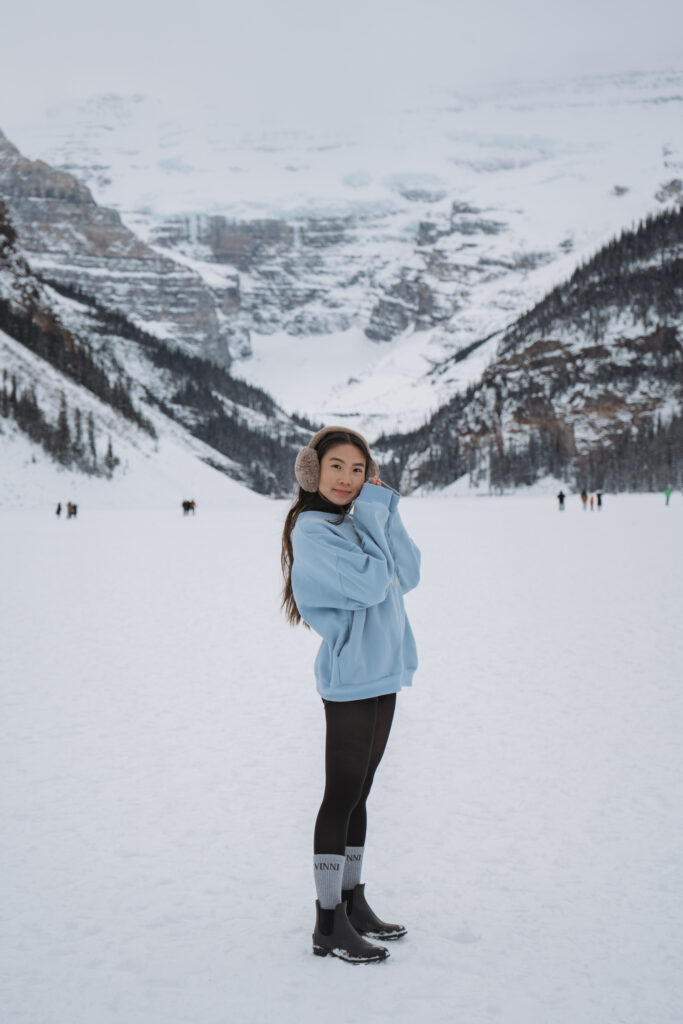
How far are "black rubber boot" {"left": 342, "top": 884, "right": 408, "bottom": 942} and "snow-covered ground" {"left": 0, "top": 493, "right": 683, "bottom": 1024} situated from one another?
9cm

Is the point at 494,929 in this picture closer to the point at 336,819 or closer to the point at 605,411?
the point at 336,819

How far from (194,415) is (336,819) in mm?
155551

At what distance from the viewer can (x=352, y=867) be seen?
4293mm

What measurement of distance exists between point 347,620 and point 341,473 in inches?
28.1

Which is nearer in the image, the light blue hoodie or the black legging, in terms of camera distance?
the light blue hoodie


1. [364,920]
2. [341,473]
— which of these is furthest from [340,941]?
[341,473]

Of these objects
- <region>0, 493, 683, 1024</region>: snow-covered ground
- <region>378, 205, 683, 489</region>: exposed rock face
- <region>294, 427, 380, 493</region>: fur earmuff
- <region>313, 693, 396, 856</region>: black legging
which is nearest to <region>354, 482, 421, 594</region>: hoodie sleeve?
<region>294, 427, 380, 493</region>: fur earmuff

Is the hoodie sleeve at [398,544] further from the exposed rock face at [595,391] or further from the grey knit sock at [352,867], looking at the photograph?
the exposed rock face at [595,391]

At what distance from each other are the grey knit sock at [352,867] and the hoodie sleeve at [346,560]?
1.33 m

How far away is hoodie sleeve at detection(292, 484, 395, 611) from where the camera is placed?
3.87 meters

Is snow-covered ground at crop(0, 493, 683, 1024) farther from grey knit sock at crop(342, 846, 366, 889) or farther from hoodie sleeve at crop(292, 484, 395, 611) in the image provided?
hoodie sleeve at crop(292, 484, 395, 611)

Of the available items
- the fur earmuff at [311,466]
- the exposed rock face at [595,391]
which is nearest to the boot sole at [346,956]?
the fur earmuff at [311,466]


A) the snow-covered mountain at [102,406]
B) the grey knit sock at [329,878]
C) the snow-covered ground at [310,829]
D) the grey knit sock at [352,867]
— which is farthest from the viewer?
the snow-covered mountain at [102,406]

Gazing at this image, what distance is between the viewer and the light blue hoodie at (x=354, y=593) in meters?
3.88
